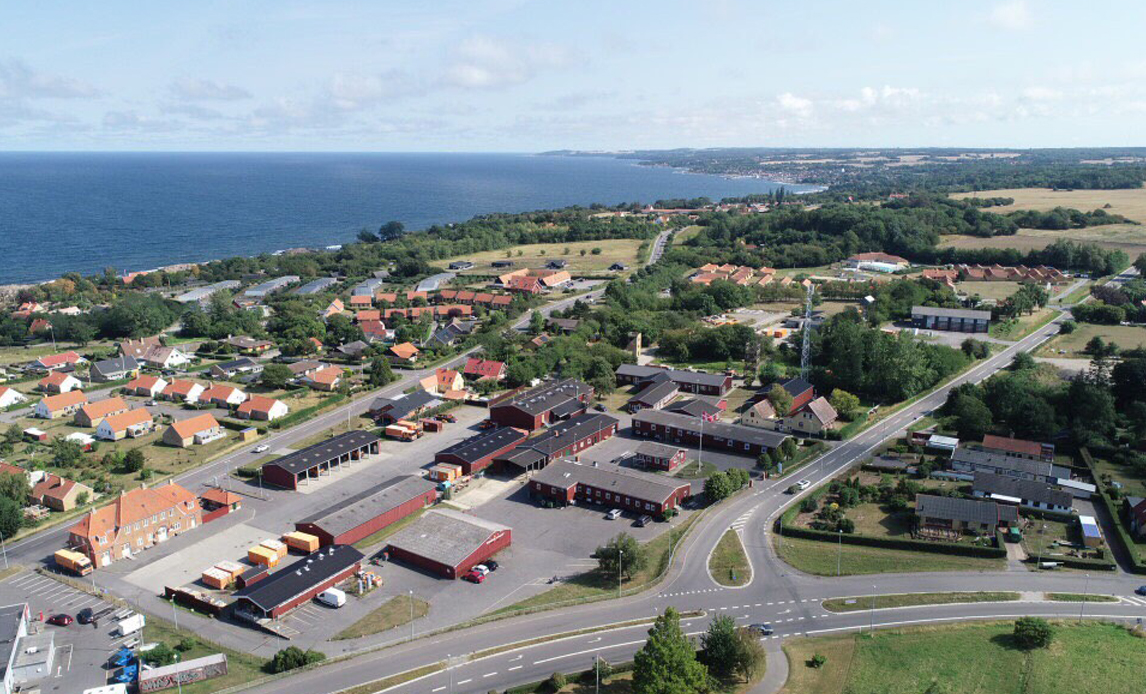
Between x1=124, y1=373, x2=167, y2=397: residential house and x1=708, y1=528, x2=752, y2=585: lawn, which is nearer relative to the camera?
x1=708, y1=528, x2=752, y2=585: lawn

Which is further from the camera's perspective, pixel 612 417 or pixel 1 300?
pixel 1 300

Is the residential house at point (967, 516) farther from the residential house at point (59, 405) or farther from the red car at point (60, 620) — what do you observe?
the residential house at point (59, 405)

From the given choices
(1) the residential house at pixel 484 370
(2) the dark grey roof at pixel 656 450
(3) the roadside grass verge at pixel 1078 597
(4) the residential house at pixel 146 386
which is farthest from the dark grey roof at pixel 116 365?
(3) the roadside grass verge at pixel 1078 597

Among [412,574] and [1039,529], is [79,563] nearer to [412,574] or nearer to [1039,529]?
[412,574]

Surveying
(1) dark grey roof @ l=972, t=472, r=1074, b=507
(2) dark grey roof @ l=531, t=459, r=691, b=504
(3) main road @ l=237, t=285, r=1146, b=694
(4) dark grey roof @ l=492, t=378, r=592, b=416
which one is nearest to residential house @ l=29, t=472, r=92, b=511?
(3) main road @ l=237, t=285, r=1146, b=694

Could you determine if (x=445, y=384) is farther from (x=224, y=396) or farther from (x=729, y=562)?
(x=729, y=562)

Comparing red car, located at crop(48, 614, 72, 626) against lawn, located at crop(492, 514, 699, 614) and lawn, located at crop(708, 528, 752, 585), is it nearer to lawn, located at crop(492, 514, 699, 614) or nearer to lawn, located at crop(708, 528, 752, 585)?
lawn, located at crop(492, 514, 699, 614)

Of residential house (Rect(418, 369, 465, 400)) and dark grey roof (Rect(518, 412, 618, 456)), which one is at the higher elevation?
residential house (Rect(418, 369, 465, 400))

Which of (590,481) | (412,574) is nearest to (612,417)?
(590,481)
